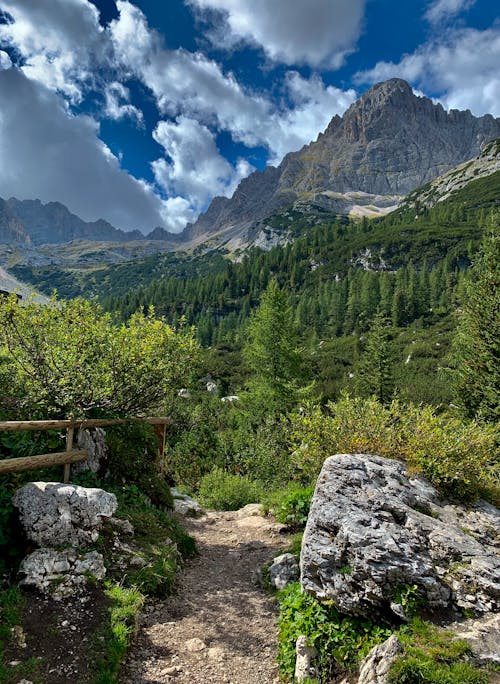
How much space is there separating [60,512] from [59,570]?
81cm

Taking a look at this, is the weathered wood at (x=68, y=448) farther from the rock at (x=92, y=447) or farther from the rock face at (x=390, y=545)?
the rock face at (x=390, y=545)

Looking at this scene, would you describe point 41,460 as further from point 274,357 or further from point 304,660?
point 274,357

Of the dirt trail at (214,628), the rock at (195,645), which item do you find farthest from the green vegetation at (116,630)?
the rock at (195,645)

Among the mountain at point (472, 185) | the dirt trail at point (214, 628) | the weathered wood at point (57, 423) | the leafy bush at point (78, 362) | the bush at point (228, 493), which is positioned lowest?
the bush at point (228, 493)

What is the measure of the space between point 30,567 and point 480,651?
569 centimetres

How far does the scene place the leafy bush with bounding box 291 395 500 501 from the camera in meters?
6.69

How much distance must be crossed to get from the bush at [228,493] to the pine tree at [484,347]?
32.3ft

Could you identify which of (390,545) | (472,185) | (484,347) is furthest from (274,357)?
(472,185)

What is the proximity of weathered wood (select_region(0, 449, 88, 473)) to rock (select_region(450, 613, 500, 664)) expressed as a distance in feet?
21.0

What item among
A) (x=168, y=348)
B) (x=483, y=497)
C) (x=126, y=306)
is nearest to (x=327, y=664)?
(x=483, y=497)

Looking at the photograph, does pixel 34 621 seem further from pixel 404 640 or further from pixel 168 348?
pixel 168 348

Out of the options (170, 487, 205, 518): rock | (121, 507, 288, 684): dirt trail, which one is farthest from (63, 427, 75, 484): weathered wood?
(170, 487, 205, 518): rock

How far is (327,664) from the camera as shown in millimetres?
4637

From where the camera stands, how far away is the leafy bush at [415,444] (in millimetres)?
6691
